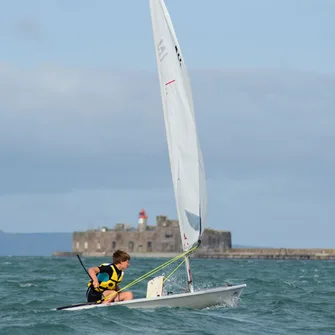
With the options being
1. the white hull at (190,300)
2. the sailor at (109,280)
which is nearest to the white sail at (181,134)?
the white hull at (190,300)

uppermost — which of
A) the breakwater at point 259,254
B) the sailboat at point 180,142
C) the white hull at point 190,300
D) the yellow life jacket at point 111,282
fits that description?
the breakwater at point 259,254

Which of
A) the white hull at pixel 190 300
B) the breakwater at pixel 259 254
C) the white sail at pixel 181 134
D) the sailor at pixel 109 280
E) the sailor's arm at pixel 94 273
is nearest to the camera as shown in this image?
the sailor's arm at pixel 94 273

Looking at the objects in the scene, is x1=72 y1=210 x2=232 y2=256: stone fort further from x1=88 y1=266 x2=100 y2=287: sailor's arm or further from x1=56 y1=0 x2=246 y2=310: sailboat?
x1=88 y1=266 x2=100 y2=287: sailor's arm

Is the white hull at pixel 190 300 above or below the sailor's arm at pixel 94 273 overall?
below

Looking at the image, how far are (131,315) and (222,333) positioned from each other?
2279 millimetres

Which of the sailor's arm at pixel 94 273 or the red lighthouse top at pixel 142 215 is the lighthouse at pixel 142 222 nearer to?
the red lighthouse top at pixel 142 215

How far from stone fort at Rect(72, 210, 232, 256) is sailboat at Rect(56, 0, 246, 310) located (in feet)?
412

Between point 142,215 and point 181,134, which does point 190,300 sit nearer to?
point 181,134

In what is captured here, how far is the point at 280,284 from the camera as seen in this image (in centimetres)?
4134

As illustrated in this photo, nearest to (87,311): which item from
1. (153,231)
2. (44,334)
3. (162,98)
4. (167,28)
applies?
(44,334)

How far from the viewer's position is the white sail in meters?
23.3

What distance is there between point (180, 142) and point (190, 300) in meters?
3.53

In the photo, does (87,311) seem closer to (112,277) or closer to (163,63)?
(112,277)

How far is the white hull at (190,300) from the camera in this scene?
23.1m
